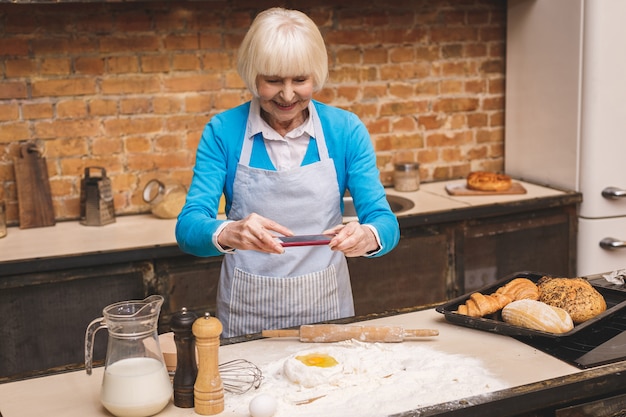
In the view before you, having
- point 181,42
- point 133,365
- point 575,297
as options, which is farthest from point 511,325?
point 181,42

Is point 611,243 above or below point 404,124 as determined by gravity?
below

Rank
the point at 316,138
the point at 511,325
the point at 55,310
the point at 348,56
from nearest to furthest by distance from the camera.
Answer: the point at 511,325 < the point at 316,138 < the point at 55,310 < the point at 348,56

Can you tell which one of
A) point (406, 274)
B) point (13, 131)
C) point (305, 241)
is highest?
point (13, 131)

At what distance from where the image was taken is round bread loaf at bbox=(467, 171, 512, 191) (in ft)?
13.5

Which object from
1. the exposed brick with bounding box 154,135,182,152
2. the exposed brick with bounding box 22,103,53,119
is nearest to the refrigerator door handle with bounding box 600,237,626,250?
the exposed brick with bounding box 154,135,182,152

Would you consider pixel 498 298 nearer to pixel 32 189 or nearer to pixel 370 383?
pixel 370 383

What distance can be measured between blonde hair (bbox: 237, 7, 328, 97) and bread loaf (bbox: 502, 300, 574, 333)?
93cm

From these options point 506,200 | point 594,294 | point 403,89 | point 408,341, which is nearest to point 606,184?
point 506,200

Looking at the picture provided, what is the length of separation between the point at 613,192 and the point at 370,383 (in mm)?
2541

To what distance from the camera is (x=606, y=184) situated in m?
4.04

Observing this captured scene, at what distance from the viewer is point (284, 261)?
2.68 m

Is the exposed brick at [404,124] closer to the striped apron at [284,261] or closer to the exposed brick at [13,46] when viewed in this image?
the striped apron at [284,261]

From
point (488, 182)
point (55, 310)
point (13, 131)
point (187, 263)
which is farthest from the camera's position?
point (488, 182)

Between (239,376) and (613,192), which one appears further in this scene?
(613,192)
